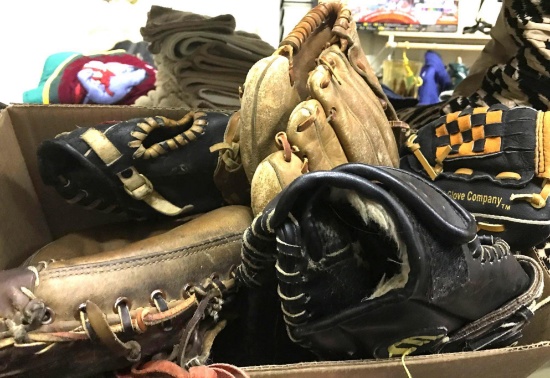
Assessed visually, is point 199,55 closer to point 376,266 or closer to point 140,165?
point 140,165

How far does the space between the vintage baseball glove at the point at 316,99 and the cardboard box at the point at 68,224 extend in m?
0.24

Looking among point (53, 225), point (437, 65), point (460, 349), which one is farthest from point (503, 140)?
point (437, 65)

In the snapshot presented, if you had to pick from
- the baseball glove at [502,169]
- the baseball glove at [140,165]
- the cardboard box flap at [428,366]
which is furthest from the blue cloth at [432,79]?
the cardboard box flap at [428,366]

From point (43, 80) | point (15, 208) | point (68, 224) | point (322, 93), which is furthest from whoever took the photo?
point (43, 80)

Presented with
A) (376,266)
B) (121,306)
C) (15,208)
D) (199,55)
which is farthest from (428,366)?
(199,55)

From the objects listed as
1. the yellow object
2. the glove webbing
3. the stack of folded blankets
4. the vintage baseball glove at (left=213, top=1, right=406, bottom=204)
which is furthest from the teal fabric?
the yellow object

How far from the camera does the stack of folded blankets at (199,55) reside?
0.91 m

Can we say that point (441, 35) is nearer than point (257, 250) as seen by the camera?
No

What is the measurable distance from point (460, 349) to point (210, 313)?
27 cm

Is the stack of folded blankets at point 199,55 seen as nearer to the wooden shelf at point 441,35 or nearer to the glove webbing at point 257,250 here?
the glove webbing at point 257,250

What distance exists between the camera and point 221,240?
56 centimetres

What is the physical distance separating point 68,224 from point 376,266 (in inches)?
24.1

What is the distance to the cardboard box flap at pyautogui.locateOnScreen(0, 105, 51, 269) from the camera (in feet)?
2.17

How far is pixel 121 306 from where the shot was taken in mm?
456
